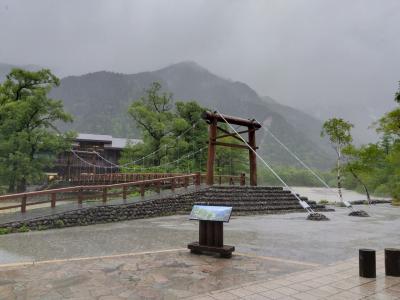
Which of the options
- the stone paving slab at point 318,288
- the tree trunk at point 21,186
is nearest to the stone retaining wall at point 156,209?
the stone paving slab at point 318,288

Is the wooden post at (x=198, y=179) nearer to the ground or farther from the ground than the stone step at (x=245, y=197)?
farther from the ground

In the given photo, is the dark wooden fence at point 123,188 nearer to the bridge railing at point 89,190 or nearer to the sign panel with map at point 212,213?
the bridge railing at point 89,190

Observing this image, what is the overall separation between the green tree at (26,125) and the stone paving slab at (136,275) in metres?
18.7

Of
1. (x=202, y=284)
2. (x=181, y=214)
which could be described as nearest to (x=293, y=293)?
(x=202, y=284)

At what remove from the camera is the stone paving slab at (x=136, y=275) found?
4.01m

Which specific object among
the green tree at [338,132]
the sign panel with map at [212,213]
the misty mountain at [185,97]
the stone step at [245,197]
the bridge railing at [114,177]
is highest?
the misty mountain at [185,97]

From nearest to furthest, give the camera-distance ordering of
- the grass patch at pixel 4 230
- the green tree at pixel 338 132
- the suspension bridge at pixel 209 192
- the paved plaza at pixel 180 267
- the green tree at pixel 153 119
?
the paved plaza at pixel 180 267, the grass patch at pixel 4 230, the suspension bridge at pixel 209 192, the green tree at pixel 338 132, the green tree at pixel 153 119

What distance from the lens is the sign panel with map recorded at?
19.6 feet

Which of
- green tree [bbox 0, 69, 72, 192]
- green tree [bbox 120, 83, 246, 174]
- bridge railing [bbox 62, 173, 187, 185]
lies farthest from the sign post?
green tree [bbox 120, 83, 246, 174]

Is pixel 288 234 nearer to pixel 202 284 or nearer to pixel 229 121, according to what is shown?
pixel 202 284

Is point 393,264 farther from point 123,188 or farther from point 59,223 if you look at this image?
point 123,188

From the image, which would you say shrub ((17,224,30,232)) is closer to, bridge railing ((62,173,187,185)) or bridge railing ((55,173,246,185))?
bridge railing ((55,173,246,185))

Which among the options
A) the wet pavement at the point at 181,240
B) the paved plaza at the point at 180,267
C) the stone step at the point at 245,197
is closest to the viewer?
the paved plaza at the point at 180,267

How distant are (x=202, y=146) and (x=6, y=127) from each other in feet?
46.5
